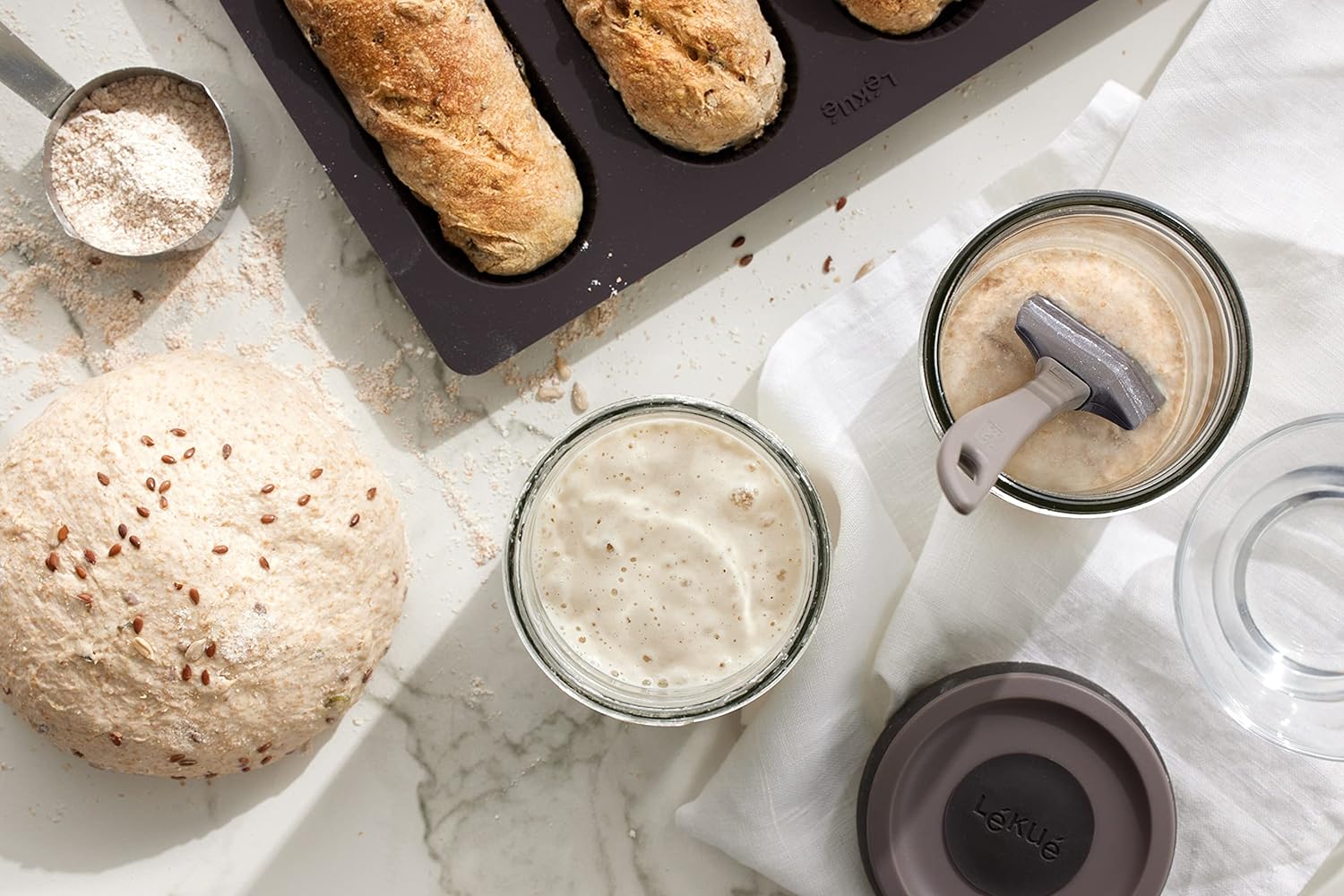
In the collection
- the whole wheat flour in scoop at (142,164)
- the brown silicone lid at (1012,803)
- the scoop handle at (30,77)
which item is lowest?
the brown silicone lid at (1012,803)

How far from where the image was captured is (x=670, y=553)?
4.41 feet

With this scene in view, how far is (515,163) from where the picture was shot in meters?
1.44

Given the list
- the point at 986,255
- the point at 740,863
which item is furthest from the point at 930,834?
the point at 986,255

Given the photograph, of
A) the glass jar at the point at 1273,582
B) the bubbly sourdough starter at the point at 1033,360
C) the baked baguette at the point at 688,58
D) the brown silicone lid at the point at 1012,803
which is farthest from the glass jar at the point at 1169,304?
the baked baguette at the point at 688,58

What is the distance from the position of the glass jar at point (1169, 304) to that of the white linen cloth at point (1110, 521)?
19 centimetres

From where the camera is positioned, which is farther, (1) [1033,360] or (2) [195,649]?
(2) [195,649]

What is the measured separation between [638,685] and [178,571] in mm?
601

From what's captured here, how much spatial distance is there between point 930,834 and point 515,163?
3.42 feet

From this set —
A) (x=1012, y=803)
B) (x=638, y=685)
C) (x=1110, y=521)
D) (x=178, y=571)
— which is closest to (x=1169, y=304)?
(x=1110, y=521)

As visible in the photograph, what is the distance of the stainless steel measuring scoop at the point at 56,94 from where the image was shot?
4.78 feet

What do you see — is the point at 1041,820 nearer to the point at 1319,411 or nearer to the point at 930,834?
the point at 930,834

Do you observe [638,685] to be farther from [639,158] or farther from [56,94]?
[56,94]

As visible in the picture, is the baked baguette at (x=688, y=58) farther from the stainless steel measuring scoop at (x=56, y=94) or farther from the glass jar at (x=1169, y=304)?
the stainless steel measuring scoop at (x=56, y=94)

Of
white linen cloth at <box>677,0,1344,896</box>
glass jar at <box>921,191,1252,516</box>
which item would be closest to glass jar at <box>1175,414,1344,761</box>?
white linen cloth at <box>677,0,1344,896</box>
